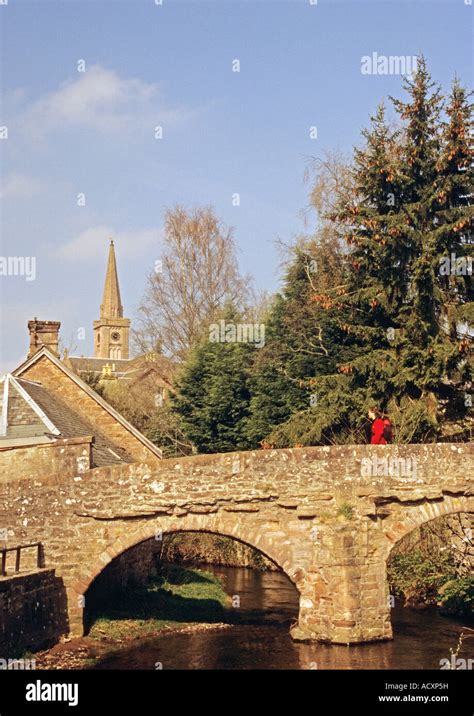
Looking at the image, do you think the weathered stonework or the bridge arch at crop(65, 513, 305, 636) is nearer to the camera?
the bridge arch at crop(65, 513, 305, 636)

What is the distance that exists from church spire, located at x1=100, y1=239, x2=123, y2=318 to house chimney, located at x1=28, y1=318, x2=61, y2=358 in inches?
2475

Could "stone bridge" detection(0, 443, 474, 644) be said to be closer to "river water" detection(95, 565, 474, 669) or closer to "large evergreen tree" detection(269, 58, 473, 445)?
"river water" detection(95, 565, 474, 669)

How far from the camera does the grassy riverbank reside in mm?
15945

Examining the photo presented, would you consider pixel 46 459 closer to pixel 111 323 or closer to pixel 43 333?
pixel 43 333

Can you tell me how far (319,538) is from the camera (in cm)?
1445

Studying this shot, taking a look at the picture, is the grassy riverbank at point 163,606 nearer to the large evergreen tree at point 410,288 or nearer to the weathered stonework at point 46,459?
the weathered stonework at point 46,459

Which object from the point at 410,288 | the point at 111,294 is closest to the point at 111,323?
the point at 111,294

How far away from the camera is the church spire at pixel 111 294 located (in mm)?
91125

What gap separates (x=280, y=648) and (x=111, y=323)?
81032mm

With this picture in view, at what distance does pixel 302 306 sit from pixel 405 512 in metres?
12.2

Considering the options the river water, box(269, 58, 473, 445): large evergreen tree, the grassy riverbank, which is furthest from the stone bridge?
box(269, 58, 473, 445): large evergreen tree

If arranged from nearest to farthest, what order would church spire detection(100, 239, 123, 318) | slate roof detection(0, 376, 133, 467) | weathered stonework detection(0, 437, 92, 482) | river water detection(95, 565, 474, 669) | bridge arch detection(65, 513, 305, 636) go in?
1. river water detection(95, 565, 474, 669)
2. bridge arch detection(65, 513, 305, 636)
3. weathered stonework detection(0, 437, 92, 482)
4. slate roof detection(0, 376, 133, 467)
5. church spire detection(100, 239, 123, 318)

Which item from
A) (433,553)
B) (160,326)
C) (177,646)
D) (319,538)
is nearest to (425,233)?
(433,553)

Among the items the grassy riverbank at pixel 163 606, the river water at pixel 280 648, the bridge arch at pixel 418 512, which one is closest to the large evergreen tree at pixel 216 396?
the grassy riverbank at pixel 163 606
